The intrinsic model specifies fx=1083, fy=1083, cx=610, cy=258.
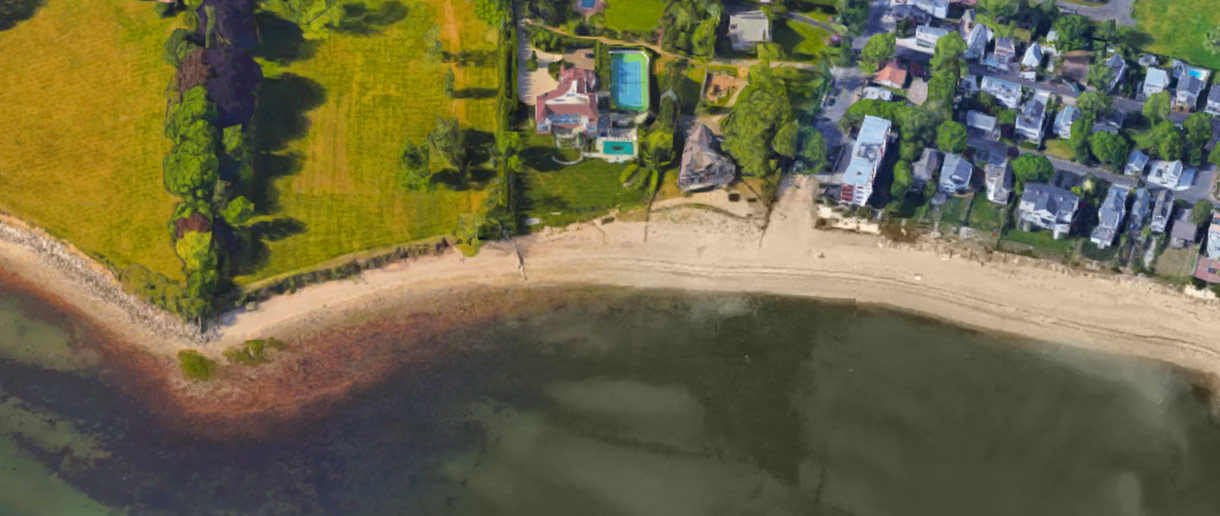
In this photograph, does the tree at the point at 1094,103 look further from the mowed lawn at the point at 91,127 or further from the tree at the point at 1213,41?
the mowed lawn at the point at 91,127

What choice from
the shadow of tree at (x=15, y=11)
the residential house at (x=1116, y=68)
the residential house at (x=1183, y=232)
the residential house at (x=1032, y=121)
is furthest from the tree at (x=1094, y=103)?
the shadow of tree at (x=15, y=11)

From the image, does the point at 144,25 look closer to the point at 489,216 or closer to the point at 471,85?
the point at 471,85

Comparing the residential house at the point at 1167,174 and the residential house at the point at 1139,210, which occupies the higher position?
the residential house at the point at 1167,174

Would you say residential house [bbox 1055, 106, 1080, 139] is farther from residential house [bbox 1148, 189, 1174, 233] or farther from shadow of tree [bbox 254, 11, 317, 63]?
shadow of tree [bbox 254, 11, 317, 63]

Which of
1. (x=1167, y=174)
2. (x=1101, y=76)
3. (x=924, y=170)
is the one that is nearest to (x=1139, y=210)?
(x=1167, y=174)

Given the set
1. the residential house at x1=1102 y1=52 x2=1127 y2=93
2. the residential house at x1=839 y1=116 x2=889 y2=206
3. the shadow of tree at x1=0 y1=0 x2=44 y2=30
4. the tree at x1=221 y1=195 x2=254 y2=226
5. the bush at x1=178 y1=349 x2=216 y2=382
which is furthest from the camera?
the shadow of tree at x1=0 y1=0 x2=44 y2=30

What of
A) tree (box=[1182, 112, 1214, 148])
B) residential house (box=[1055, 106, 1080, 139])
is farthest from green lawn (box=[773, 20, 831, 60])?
tree (box=[1182, 112, 1214, 148])
